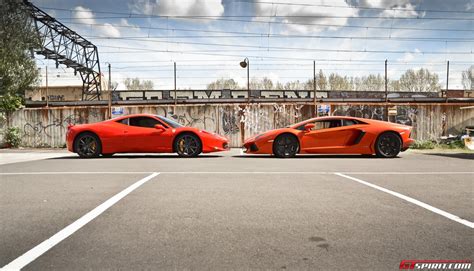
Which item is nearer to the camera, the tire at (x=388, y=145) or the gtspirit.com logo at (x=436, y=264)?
the gtspirit.com logo at (x=436, y=264)

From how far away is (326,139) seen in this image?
877 cm

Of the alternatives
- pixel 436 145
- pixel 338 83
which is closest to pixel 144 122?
pixel 436 145

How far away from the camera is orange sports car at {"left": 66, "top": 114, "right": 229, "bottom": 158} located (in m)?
8.94

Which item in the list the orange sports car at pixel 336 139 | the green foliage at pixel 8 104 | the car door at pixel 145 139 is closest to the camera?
the orange sports car at pixel 336 139

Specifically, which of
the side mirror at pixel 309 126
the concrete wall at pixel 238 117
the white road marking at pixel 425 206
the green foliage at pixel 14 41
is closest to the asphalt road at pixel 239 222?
the white road marking at pixel 425 206

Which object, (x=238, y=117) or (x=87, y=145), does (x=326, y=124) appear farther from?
(x=87, y=145)

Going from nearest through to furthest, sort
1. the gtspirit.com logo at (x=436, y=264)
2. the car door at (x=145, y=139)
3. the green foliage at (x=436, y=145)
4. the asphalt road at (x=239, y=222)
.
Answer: the gtspirit.com logo at (x=436, y=264)
the asphalt road at (x=239, y=222)
the car door at (x=145, y=139)
the green foliage at (x=436, y=145)

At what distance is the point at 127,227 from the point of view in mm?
2709

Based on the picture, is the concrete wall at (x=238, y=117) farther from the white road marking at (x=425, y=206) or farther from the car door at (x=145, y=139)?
the white road marking at (x=425, y=206)

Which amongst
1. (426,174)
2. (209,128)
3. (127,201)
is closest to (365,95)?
(209,128)

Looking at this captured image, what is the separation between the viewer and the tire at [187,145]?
8977 mm

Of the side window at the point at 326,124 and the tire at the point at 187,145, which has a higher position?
the side window at the point at 326,124

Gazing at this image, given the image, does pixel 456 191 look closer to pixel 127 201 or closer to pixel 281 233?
pixel 281 233

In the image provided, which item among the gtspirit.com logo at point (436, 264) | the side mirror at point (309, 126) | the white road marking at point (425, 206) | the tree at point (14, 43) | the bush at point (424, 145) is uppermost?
the tree at point (14, 43)
